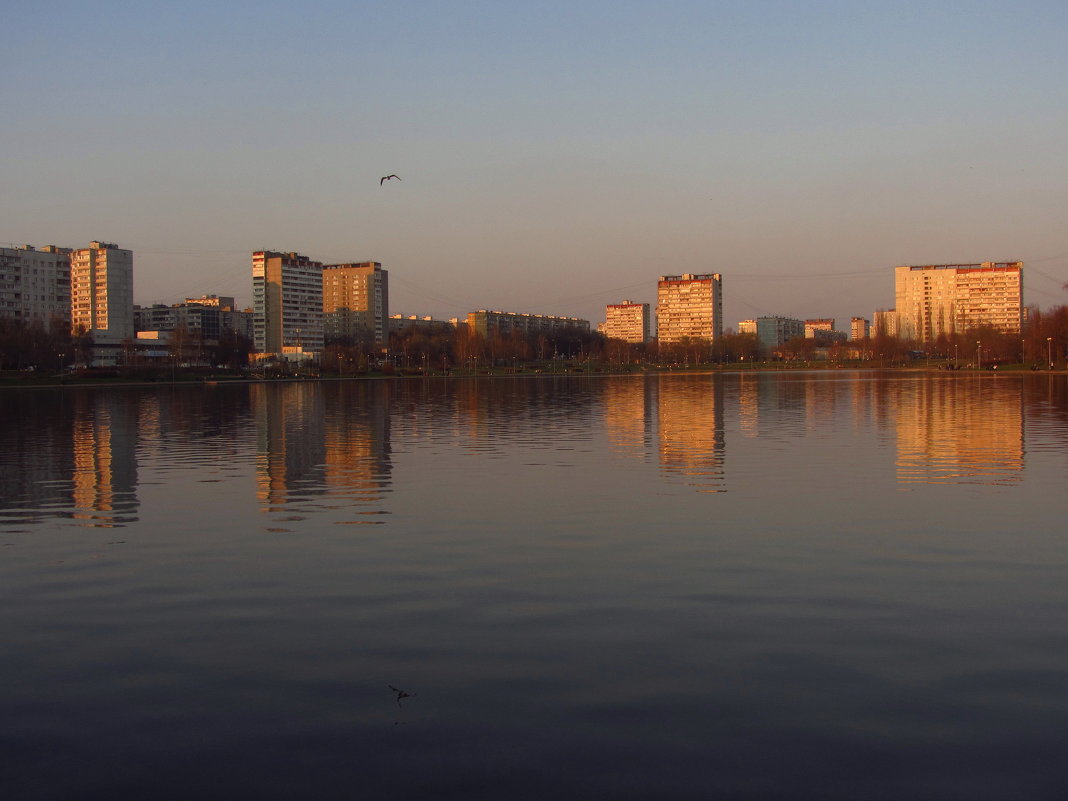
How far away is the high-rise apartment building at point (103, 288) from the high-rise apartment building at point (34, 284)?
13075 millimetres

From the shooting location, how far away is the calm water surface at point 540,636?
5.42 m

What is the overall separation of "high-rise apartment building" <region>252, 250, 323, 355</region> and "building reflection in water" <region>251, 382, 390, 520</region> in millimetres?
149988

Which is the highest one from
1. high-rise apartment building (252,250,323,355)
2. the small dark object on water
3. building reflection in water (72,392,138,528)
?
high-rise apartment building (252,250,323,355)

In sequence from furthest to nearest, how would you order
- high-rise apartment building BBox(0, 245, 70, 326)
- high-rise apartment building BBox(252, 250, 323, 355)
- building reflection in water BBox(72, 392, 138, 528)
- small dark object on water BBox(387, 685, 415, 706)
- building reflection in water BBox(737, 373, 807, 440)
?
high-rise apartment building BBox(252, 250, 323, 355)
high-rise apartment building BBox(0, 245, 70, 326)
building reflection in water BBox(737, 373, 807, 440)
building reflection in water BBox(72, 392, 138, 528)
small dark object on water BBox(387, 685, 415, 706)

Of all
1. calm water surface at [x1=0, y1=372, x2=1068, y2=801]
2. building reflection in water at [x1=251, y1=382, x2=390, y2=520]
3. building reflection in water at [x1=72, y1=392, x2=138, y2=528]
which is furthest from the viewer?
building reflection in water at [x1=251, y1=382, x2=390, y2=520]

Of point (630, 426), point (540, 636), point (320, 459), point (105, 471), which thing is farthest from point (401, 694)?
point (630, 426)

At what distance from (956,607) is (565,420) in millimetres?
27536

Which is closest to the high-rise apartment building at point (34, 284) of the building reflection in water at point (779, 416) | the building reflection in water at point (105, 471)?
the building reflection in water at point (105, 471)

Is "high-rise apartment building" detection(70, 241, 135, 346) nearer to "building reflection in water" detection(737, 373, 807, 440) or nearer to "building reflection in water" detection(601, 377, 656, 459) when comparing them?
"building reflection in water" detection(601, 377, 656, 459)

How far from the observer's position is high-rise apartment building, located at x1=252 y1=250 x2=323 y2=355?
184750mm

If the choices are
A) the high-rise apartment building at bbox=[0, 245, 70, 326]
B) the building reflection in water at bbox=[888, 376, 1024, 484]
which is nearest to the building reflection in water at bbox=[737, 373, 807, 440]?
the building reflection in water at bbox=[888, 376, 1024, 484]

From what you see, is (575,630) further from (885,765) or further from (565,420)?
(565,420)

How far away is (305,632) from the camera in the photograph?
26.6ft

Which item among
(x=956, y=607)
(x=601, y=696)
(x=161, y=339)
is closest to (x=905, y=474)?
(x=956, y=607)
